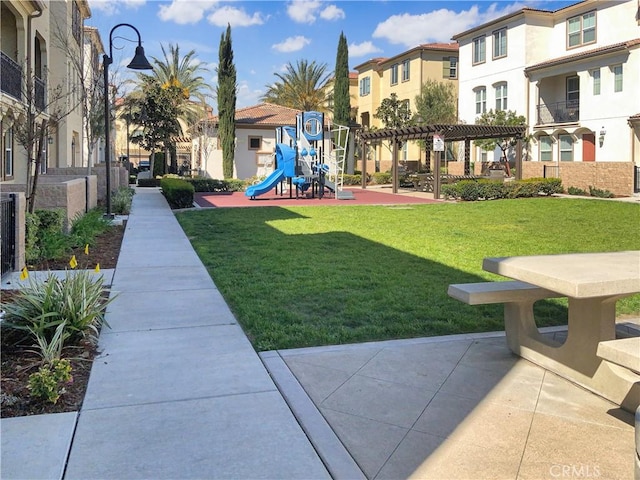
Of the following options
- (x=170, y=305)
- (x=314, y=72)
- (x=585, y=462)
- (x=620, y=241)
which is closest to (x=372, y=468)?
(x=585, y=462)

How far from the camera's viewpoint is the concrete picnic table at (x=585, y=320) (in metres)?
3.92

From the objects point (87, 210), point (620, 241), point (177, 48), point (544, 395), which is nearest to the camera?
point (544, 395)

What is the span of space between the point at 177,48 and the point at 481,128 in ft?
92.1

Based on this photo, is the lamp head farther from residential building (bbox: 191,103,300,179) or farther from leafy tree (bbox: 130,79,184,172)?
residential building (bbox: 191,103,300,179)

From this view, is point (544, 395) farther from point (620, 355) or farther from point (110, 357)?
point (110, 357)

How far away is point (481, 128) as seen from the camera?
27609mm

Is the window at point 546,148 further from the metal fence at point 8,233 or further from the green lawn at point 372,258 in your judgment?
the metal fence at point 8,233

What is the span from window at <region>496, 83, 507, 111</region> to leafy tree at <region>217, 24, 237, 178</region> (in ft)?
56.2

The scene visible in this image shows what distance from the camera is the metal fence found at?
826 cm

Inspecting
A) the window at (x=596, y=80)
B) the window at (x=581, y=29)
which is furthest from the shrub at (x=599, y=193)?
the window at (x=581, y=29)

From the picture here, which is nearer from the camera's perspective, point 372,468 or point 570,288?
point 372,468

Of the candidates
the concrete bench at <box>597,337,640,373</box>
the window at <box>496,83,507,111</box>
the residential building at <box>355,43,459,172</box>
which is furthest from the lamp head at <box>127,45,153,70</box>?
the residential building at <box>355,43,459,172</box>

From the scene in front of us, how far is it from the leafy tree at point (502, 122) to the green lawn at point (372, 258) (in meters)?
14.3

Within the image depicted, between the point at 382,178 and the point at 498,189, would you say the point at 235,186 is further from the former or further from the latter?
the point at 498,189
